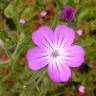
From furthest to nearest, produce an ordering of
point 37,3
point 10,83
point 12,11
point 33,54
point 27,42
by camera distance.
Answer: point 37,3 < point 10,83 < point 12,11 < point 27,42 < point 33,54

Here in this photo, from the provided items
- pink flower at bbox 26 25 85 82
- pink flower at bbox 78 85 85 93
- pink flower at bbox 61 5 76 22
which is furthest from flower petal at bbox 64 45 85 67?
pink flower at bbox 78 85 85 93

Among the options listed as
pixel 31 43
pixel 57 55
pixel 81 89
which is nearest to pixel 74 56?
pixel 57 55

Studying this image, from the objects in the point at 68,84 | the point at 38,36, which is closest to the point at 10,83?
the point at 68,84

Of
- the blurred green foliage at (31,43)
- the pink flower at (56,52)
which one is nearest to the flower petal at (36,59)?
the pink flower at (56,52)

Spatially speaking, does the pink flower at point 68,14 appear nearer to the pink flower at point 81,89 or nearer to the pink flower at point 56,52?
the pink flower at point 56,52

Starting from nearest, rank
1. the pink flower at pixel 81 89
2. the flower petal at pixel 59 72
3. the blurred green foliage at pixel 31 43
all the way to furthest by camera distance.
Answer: the flower petal at pixel 59 72 → the blurred green foliage at pixel 31 43 → the pink flower at pixel 81 89

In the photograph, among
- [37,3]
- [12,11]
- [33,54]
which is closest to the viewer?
[33,54]

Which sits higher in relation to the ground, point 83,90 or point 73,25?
point 73,25

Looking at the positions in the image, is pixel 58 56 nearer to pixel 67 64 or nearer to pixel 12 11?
pixel 67 64
